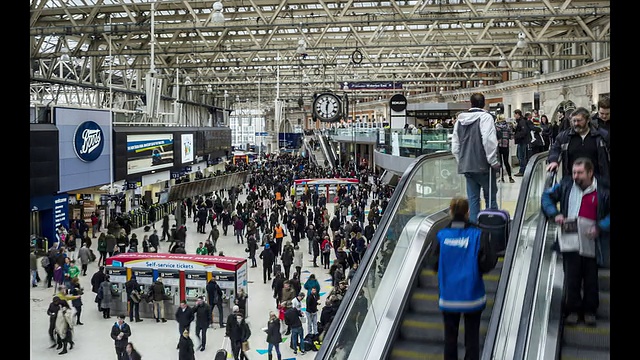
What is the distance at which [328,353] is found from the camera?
564cm

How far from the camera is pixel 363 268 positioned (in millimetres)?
6168

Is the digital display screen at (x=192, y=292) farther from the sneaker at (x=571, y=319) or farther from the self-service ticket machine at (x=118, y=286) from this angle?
the sneaker at (x=571, y=319)

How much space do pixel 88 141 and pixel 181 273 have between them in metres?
9.12

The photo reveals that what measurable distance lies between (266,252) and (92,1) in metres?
18.2

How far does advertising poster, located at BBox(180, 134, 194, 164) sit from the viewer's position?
3023 cm

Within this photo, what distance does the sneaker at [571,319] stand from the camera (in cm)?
465

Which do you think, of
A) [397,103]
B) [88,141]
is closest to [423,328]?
[88,141]

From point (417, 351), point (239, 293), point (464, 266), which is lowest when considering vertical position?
point (239, 293)

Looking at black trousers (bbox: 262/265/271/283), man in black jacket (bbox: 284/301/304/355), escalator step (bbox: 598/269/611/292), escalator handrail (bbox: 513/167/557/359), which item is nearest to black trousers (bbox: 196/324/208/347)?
man in black jacket (bbox: 284/301/304/355)

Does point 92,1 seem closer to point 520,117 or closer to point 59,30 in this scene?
point 59,30

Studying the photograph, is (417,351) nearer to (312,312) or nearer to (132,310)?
(312,312)

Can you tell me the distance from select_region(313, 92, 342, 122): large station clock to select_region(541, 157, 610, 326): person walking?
20.9 metres

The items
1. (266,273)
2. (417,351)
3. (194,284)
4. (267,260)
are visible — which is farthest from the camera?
(266,273)
